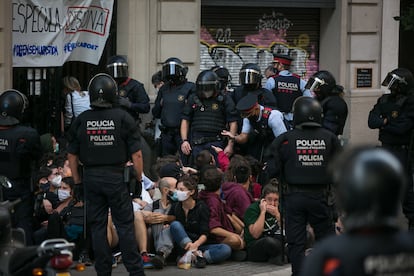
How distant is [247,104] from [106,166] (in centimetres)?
340

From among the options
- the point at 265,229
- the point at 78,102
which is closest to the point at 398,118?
the point at 265,229

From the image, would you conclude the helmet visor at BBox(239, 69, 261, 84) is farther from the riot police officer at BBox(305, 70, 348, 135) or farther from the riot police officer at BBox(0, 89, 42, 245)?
the riot police officer at BBox(0, 89, 42, 245)

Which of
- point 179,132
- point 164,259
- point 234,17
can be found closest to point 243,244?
point 164,259

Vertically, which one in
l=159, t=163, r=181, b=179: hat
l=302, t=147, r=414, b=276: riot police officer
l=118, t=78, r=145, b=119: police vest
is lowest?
l=159, t=163, r=181, b=179: hat

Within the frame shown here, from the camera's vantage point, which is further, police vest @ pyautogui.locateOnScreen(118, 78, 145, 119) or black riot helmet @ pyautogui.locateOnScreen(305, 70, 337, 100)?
police vest @ pyautogui.locateOnScreen(118, 78, 145, 119)

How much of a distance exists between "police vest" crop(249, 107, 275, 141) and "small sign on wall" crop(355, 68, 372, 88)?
18.4ft

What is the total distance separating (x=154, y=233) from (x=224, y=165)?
7.20 ft

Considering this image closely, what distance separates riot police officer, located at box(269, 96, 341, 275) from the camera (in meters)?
9.09

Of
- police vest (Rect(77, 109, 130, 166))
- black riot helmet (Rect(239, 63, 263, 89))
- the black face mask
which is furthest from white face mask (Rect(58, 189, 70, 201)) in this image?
black riot helmet (Rect(239, 63, 263, 89))

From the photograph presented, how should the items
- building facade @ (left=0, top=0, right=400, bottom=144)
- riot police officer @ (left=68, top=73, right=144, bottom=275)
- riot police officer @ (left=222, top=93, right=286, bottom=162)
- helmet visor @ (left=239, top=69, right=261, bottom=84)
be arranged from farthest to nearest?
building facade @ (left=0, top=0, right=400, bottom=144), helmet visor @ (left=239, top=69, right=261, bottom=84), riot police officer @ (left=222, top=93, right=286, bottom=162), riot police officer @ (left=68, top=73, right=144, bottom=275)

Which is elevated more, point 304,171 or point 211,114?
point 211,114

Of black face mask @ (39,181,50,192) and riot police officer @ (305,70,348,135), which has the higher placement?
riot police officer @ (305,70,348,135)

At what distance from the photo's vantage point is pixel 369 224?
3770 mm

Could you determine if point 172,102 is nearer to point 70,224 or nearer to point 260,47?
point 70,224
